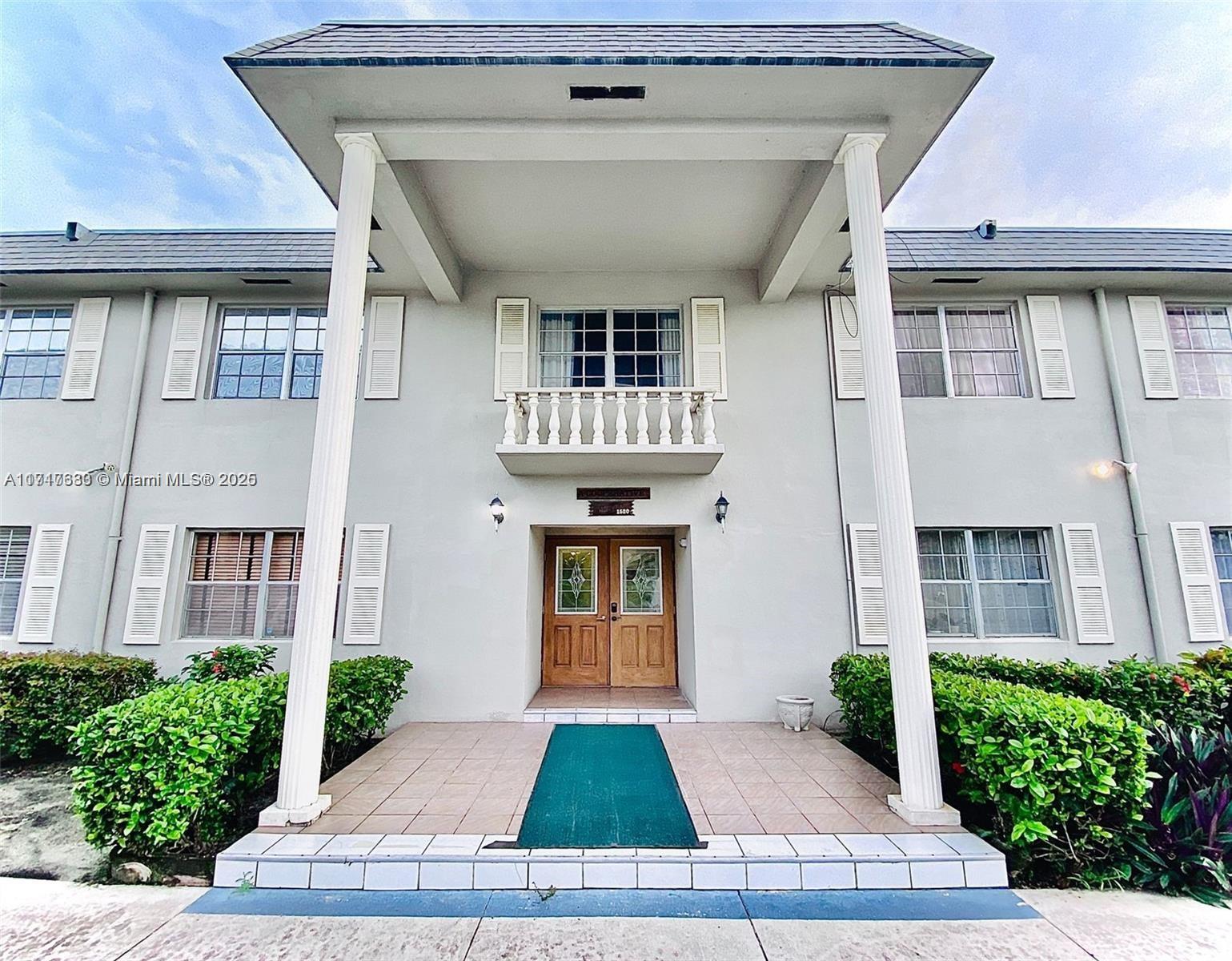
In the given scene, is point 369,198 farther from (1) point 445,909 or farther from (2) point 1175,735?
(2) point 1175,735

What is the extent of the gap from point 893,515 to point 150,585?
783 cm

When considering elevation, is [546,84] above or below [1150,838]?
above

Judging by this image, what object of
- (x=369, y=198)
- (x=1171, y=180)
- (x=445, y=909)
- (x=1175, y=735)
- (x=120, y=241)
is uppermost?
(x=1171, y=180)

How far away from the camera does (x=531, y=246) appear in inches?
258

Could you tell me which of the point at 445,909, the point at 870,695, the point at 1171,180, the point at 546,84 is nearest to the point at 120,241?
the point at 546,84

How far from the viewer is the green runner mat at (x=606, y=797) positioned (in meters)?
3.39

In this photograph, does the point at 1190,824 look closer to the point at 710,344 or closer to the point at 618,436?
the point at 618,436

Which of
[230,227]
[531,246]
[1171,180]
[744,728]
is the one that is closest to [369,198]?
[531,246]

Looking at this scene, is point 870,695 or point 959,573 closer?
point 870,695

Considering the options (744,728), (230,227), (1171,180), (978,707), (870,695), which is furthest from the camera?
(1171,180)

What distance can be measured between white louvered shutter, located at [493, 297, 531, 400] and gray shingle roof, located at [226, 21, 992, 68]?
288 centimetres

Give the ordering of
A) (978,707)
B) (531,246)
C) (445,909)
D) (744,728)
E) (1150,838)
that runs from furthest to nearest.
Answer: (531,246), (744,728), (978,707), (1150,838), (445,909)

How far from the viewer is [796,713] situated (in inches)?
227

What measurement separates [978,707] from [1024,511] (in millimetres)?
4048
